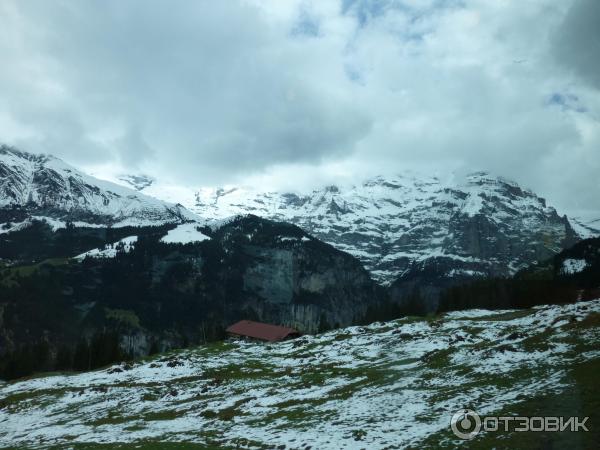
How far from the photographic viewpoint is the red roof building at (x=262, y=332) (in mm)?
113375

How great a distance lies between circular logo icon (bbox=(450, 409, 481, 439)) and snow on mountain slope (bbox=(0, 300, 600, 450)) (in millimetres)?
455

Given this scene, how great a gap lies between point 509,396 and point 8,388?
6968 cm

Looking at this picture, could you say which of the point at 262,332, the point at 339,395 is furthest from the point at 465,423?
the point at 262,332

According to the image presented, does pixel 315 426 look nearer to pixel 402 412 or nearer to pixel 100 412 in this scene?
pixel 402 412

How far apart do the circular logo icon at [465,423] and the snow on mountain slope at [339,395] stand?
1.49 feet

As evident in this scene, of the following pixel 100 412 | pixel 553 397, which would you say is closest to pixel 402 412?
pixel 553 397

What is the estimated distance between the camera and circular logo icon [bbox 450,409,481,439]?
2341cm

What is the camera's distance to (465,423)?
24781mm

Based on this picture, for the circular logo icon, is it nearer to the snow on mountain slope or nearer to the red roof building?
the snow on mountain slope

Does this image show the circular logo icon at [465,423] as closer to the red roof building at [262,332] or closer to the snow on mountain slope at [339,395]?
the snow on mountain slope at [339,395]

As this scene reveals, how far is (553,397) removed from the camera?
85.0 ft

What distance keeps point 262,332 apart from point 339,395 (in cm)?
8278

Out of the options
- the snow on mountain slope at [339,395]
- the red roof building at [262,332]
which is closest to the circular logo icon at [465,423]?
the snow on mountain slope at [339,395]

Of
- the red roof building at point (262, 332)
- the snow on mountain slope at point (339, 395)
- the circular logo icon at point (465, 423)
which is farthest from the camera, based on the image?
the red roof building at point (262, 332)
